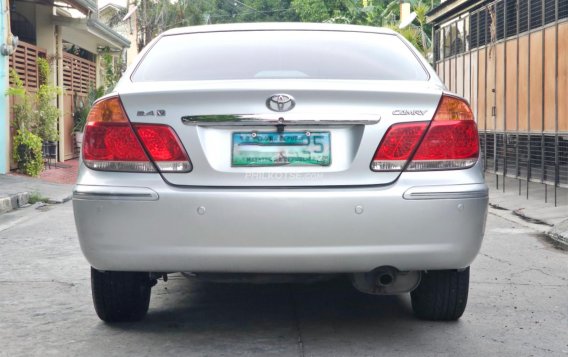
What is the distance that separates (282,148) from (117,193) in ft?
2.42

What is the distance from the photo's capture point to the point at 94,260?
414 cm

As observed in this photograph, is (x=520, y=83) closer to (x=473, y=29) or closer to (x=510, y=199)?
(x=510, y=199)

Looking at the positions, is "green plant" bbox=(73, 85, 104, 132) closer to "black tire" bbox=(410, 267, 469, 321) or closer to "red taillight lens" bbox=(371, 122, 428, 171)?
"black tire" bbox=(410, 267, 469, 321)

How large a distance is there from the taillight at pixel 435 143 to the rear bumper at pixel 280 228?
11 centimetres

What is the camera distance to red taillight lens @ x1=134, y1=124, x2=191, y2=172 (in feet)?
13.2

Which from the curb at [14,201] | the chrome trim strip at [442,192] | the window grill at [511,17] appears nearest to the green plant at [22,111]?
the curb at [14,201]

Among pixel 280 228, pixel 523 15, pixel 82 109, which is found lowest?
pixel 280 228

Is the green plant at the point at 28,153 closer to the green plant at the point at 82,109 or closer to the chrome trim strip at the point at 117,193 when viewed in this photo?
the green plant at the point at 82,109

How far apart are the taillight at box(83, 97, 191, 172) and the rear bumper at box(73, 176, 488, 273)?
0.37ft

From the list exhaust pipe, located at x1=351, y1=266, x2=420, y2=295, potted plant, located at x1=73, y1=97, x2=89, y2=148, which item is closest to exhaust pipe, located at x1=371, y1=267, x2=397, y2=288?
exhaust pipe, located at x1=351, y1=266, x2=420, y2=295

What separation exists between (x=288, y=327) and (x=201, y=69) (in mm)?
1346

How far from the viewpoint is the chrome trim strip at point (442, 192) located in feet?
13.1

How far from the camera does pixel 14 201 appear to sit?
1220 cm

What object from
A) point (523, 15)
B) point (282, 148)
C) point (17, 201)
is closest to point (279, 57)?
point (282, 148)
